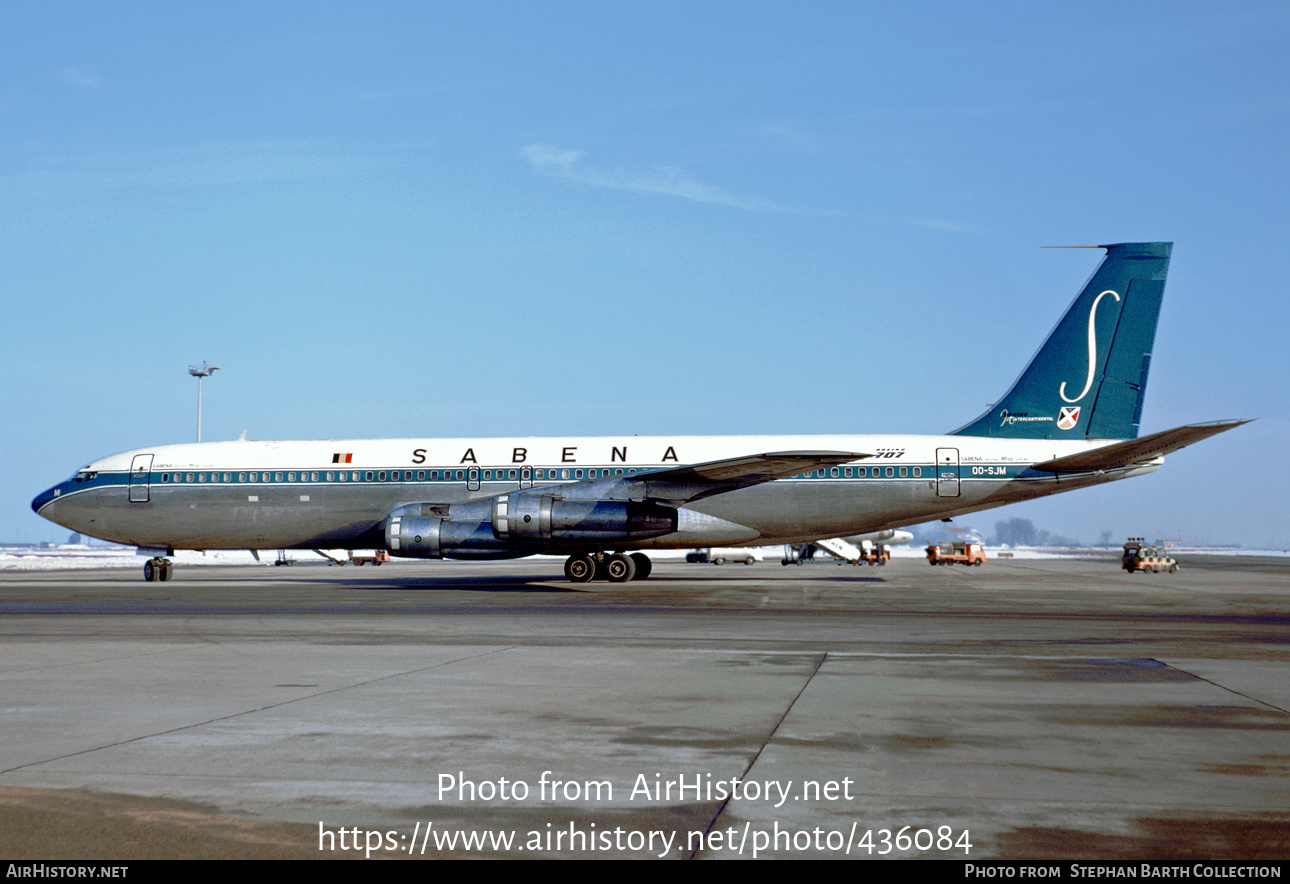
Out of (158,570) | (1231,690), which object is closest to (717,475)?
(158,570)

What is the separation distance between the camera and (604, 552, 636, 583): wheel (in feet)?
98.8

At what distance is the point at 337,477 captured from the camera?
30.4 metres

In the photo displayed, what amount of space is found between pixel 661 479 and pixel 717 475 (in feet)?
5.16

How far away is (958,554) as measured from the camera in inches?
2425

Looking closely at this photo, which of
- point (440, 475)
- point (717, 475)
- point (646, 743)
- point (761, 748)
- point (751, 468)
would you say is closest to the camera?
point (761, 748)

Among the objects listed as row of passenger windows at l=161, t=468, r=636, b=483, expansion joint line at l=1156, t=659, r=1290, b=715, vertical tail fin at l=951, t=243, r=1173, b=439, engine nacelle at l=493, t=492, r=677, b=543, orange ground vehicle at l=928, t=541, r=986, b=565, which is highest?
vertical tail fin at l=951, t=243, r=1173, b=439

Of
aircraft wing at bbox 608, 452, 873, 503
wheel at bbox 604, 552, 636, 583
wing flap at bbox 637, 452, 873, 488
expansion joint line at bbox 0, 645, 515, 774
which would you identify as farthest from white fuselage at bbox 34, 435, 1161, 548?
expansion joint line at bbox 0, 645, 515, 774

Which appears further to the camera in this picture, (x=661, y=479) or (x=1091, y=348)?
(x=1091, y=348)

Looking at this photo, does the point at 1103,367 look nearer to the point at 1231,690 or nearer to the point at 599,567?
the point at 599,567

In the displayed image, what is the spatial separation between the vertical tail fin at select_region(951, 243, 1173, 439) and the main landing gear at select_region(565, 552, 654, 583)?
10607mm

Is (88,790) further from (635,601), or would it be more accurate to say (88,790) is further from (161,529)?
(161,529)

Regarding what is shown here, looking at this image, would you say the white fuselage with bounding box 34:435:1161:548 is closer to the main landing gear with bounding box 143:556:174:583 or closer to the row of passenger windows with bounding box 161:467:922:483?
the row of passenger windows with bounding box 161:467:922:483

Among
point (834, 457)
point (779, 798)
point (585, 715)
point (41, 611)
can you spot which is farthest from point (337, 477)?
point (779, 798)
